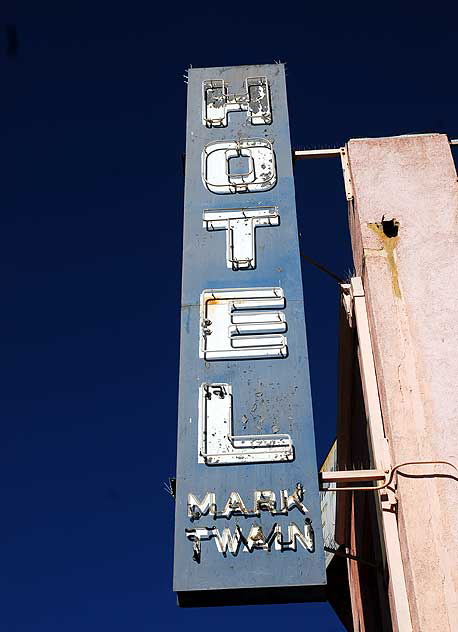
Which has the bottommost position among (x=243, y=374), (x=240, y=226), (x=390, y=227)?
(x=243, y=374)

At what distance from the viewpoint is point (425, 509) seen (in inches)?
270

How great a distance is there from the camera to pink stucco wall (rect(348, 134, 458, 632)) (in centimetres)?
663

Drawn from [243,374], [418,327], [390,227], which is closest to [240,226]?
[390,227]

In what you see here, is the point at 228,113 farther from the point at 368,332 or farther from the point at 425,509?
the point at 425,509

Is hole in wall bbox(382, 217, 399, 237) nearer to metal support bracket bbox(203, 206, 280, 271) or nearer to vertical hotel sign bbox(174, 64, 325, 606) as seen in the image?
vertical hotel sign bbox(174, 64, 325, 606)

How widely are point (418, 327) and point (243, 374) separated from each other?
1.67 metres

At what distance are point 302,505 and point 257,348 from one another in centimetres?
174

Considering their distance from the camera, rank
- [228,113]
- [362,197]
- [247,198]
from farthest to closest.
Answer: [228,113] < [247,198] < [362,197]

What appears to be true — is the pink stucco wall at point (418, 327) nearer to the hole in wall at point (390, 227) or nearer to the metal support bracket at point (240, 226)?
the hole in wall at point (390, 227)

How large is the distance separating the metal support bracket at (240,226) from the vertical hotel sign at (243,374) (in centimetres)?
1

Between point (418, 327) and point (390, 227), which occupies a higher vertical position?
point (390, 227)

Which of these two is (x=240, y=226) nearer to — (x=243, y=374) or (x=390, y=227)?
(x=390, y=227)

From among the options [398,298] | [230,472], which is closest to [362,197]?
[398,298]

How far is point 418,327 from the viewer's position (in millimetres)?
7918
